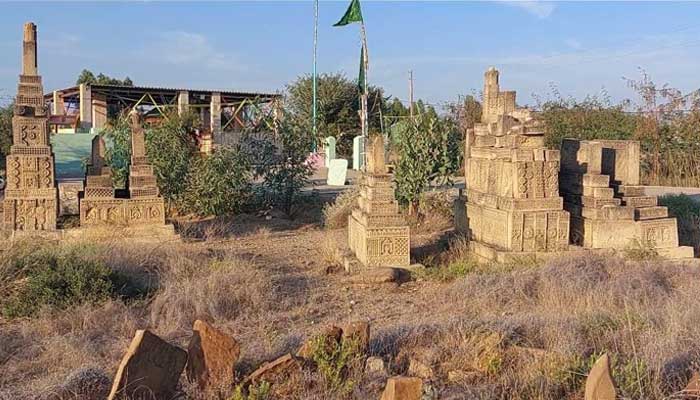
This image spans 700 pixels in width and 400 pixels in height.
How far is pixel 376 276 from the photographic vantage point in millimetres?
8008

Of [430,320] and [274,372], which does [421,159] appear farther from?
[274,372]

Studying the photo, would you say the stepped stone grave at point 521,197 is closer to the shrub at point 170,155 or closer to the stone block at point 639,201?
the stone block at point 639,201

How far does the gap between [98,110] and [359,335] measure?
3239 cm

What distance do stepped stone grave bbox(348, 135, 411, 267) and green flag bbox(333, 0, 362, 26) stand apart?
16477 millimetres

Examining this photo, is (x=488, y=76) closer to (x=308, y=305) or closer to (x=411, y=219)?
(x=411, y=219)

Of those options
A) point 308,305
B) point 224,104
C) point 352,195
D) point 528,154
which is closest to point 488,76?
point 528,154

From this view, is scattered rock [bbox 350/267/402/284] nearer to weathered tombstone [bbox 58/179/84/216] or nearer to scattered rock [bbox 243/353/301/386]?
scattered rock [bbox 243/353/301/386]

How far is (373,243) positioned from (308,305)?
75.6 inches

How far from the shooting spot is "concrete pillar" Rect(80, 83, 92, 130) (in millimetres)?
31847

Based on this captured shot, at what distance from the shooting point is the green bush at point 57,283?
615 centimetres

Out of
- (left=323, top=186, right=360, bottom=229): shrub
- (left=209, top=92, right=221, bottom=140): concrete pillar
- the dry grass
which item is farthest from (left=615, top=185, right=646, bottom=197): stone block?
(left=209, top=92, right=221, bottom=140): concrete pillar

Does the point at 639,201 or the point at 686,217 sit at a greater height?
the point at 639,201

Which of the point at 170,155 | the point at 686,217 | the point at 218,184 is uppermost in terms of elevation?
the point at 170,155

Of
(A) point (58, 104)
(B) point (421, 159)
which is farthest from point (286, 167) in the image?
(A) point (58, 104)
